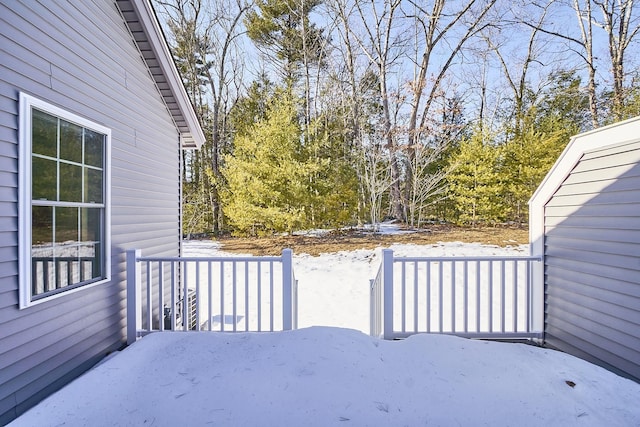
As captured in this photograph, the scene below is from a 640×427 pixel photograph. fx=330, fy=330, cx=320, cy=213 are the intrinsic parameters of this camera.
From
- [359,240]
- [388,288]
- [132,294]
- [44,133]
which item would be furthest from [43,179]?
[359,240]

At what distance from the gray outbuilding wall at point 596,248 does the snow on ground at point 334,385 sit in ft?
1.36

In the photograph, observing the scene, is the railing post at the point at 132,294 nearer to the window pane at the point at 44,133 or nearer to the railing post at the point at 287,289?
the window pane at the point at 44,133

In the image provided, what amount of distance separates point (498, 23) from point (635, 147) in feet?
49.7

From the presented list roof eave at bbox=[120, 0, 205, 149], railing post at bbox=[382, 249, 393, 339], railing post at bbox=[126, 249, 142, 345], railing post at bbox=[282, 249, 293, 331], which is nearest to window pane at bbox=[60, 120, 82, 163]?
railing post at bbox=[126, 249, 142, 345]

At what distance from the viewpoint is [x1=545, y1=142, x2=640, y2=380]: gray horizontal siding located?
2.53 meters

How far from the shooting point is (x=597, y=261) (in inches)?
111

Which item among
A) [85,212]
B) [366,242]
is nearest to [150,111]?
[85,212]

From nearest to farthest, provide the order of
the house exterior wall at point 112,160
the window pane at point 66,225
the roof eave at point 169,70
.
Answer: the house exterior wall at point 112,160, the window pane at point 66,225, the roof eave at point 169,70

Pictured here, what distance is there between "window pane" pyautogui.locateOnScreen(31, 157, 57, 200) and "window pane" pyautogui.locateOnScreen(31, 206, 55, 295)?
0.10m

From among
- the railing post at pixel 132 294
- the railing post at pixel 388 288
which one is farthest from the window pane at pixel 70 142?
the railing post at pixel 388 288

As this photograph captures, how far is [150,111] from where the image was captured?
4410mm

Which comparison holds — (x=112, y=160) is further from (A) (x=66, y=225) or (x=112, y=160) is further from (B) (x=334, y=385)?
(B) (x=334, y=385)

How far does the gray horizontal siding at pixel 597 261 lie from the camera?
2531 mm

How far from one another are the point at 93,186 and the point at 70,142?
0.50 meters
